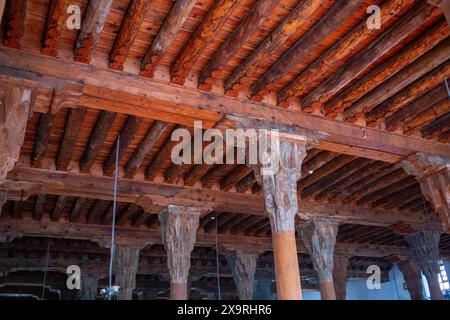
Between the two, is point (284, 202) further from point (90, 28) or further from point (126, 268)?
point (126, 268)

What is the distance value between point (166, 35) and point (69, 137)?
3.02 metres

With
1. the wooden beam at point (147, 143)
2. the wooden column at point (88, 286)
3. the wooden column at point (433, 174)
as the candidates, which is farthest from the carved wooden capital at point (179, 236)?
the wooden column at point (88, 286)

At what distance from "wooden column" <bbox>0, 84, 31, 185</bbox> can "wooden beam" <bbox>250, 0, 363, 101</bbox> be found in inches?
121

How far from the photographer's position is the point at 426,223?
12008 mm

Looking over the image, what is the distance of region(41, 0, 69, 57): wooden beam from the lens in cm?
459

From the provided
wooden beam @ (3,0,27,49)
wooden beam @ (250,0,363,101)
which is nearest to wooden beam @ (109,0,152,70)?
wooden beam @ (3,0,27,49)

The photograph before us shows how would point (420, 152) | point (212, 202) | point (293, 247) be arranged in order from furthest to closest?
1. point (212, 202)
2. point (420, 152)
3. point (293, 247)

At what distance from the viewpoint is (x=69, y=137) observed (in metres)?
7.21

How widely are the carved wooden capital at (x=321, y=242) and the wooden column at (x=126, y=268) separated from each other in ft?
14.7

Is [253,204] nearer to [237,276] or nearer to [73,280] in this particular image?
[237,276]

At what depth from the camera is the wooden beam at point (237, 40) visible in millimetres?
4809

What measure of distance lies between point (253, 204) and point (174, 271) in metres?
2.39

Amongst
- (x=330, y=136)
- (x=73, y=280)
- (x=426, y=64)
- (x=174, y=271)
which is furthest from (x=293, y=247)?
(x=73, y=280)

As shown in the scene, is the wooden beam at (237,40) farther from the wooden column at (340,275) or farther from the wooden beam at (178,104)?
the wooden column at (340,275)
